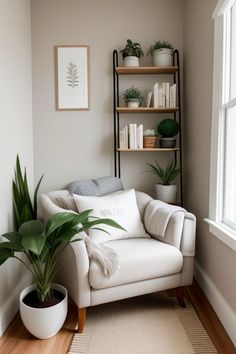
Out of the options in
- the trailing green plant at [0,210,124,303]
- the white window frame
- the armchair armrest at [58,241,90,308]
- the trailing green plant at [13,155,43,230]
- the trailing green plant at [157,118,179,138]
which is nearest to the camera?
the trailing green plant at [0,210,124,303]


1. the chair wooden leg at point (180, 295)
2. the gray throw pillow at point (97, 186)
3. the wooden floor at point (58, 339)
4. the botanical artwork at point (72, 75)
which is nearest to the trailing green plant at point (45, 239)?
the wooden floor at point (58, 339)

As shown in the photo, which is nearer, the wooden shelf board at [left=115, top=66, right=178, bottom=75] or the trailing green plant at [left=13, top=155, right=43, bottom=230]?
the trailing green plant at [left=13, top=155, right=43, bottom=230]

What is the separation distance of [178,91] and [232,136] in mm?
1010

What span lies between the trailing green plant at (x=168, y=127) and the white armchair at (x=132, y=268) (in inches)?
34.1

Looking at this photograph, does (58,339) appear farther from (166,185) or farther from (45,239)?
(166,185)

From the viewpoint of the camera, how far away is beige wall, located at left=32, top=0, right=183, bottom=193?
2621 mm

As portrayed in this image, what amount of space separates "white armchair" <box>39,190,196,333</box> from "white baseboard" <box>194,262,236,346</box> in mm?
184

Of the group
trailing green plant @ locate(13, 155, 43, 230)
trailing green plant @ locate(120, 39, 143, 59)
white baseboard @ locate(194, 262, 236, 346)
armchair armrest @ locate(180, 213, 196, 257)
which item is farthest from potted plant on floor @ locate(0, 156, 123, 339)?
trailing green plant @ locate(120, 39, 143, 59)

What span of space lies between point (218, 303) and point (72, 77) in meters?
2.24

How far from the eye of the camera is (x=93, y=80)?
2.65 metres

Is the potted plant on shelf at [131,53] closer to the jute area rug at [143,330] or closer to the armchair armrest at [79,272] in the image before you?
the armchair armrest at [79,272]

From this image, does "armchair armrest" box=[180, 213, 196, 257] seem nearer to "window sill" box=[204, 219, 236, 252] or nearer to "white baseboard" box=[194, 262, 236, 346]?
"window sill" box=[204, 219, 236, 252]

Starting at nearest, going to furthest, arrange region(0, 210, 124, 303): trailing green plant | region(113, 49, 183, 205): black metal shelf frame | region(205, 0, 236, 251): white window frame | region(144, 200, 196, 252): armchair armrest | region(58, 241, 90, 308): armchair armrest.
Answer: region(0, 210, 124, 303): trailing green plant
region(58, 241, 90, 308): armchair armrest
region(205, 0, 236, 251): white window frame
region(144, 200, 196, 252): armchair armrest
region(113, 49, 183, 205): black metal shelf frame

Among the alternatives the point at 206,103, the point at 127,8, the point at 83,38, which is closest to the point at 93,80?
the point at 83,38
